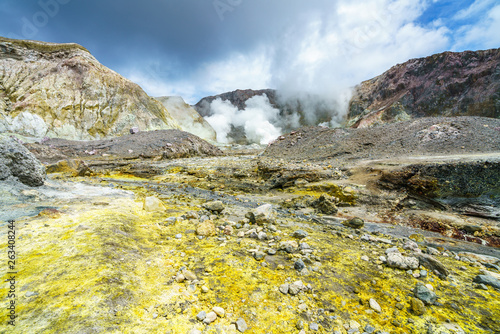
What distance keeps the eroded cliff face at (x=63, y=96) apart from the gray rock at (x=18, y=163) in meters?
34.1

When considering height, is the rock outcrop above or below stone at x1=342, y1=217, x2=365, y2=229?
above

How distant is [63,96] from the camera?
113 ft

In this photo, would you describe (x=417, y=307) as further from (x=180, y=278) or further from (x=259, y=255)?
(x=180, y=278)

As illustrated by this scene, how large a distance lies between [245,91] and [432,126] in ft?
253

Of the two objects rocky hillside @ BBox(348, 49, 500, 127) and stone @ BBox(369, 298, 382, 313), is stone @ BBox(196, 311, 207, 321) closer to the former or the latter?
stone @ BBox(369, 298, 382, 313)

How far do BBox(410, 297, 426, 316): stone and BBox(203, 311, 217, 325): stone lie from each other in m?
2.40

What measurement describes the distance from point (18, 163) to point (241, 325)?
7.77m

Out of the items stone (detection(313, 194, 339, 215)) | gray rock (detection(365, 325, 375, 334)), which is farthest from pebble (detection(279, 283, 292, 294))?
stone (detection(313, 194, 339, 215))

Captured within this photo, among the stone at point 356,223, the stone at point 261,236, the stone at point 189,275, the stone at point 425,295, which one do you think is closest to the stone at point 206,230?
the stone at point 261,236

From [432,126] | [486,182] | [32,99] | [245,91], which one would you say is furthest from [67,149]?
[245,91]

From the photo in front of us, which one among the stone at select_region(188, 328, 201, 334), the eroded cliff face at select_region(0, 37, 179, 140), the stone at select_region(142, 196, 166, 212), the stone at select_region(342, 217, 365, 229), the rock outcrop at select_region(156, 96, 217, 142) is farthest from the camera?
the rock outcrop at select_region(156, 96, 217, 142)

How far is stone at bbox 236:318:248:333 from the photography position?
78.0 inches

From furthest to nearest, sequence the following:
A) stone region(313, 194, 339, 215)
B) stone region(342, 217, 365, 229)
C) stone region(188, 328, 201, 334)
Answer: stone region(313, 194, 339, 215) → stone region(342, 217, 365, 229) → stone region(188, 328, 201, 334)

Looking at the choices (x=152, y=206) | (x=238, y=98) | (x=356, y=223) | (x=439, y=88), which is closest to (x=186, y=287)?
(x=152, y=206)
